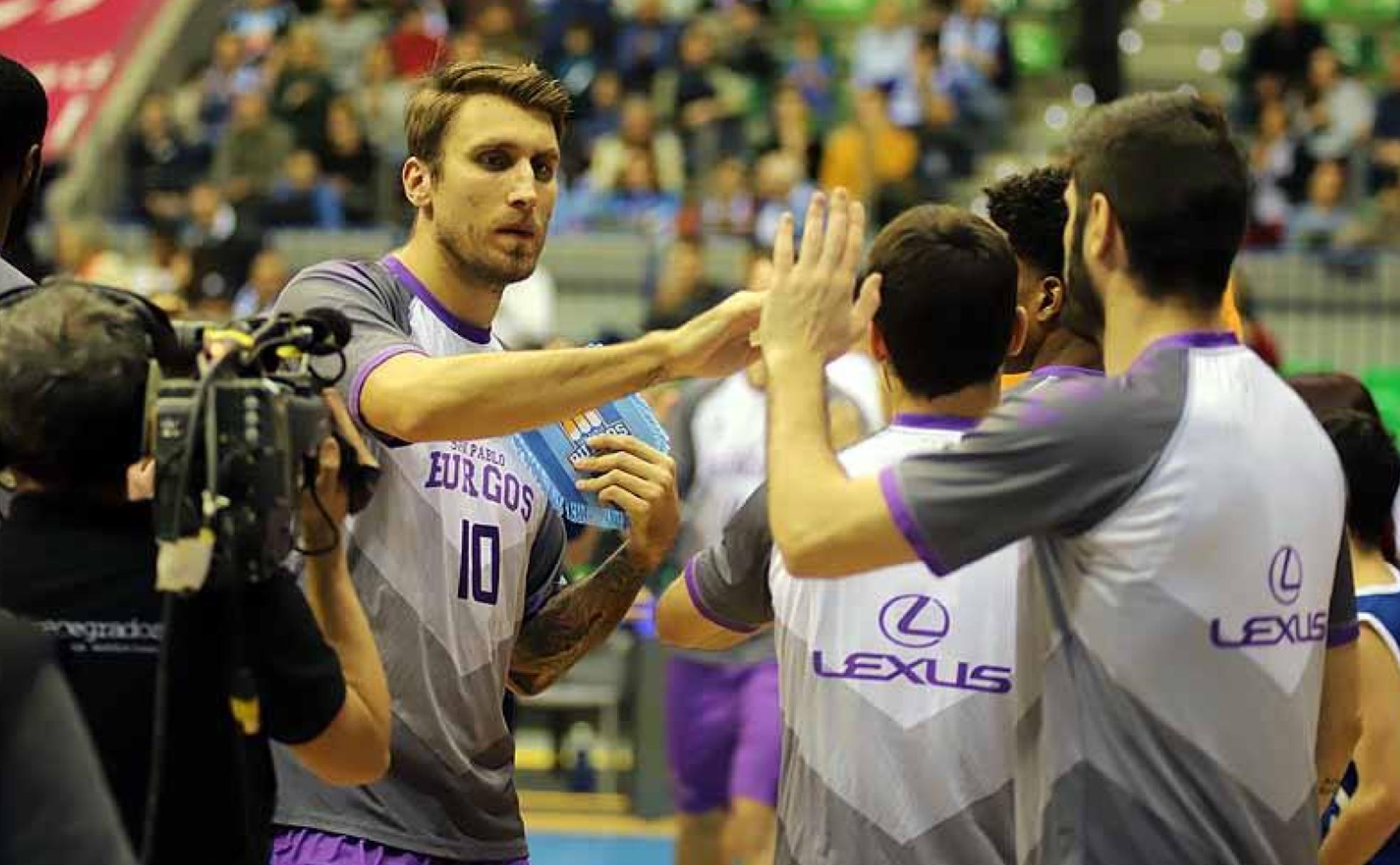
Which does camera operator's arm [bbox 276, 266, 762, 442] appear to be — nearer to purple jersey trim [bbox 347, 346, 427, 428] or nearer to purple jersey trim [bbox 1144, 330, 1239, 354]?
purple jersey trim [bbox 347, 346, 427, 428]

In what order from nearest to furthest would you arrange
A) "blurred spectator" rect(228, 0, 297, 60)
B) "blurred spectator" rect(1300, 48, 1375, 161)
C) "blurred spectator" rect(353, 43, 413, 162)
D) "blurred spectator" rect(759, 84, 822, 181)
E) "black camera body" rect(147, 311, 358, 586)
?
"black camera body" rect(147, 311, 358, 586) → "blurred spectator" rect(1300, 48, 1375, 161) → "blurred spectator" rect(759, 84, 822, 181) → "blurred spectator" rect(353, 43, 413, 162) → "blurred spectator" rect(228, 0, 297, 60)

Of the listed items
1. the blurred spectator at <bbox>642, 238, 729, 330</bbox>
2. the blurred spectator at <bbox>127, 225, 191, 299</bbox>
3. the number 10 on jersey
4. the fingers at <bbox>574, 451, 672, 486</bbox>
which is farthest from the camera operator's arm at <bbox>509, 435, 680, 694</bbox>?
the blurred spectator at <bbox>127, 225, 191, 299</bbox>

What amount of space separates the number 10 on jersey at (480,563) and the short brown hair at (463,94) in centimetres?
71

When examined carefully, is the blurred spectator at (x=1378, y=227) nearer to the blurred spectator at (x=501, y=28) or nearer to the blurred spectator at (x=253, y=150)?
the blurred spectator at (x=501, y=28)

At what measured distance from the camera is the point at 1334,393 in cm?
529

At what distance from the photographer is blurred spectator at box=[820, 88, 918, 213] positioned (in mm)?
15516

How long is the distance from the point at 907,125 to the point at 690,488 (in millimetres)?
7986

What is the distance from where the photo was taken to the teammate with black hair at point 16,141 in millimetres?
4344

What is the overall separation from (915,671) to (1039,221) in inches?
38.2

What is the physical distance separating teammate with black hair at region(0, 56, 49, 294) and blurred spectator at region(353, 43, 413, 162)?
12.4 meters

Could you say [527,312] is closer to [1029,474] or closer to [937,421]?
[937,421]

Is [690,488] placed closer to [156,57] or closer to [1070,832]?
[1070,832]

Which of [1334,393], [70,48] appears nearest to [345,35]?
[70,48]

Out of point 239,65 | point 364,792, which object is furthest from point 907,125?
point 364,792
